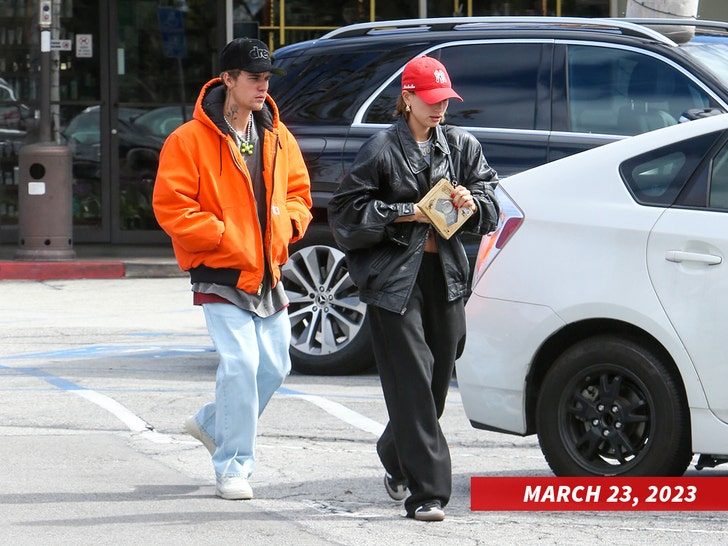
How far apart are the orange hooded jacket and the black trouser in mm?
572

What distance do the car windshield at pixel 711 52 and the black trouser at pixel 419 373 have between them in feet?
10.5

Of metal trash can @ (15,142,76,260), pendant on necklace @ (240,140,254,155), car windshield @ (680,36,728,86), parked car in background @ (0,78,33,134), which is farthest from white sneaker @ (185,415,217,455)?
parked car in background @ (0,78,33,134)

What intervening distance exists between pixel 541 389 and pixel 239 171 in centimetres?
146

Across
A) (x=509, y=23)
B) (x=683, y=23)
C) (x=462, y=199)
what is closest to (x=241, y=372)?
(x=462, y=199)

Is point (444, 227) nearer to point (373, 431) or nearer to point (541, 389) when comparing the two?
point (541, 389)

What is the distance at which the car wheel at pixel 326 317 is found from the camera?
938 centimetres

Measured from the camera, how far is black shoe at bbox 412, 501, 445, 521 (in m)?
5.85

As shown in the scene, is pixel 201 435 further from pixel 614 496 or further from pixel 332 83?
pixel 332 83

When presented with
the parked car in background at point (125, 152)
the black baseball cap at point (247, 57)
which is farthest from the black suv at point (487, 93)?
the parked car in background at point (125, 152)

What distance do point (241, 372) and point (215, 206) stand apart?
65cm

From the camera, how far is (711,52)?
8.81 m

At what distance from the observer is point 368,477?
267 inches

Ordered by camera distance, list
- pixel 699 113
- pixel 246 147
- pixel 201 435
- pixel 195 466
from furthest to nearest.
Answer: pixel 699 113
pixel 195 466
pixel 201 435
pixel 246 147

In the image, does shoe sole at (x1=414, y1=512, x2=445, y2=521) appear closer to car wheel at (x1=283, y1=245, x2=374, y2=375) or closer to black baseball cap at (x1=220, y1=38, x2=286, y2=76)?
black baseball cap at (x1=220, y1=38, x2=286, y2=76)
